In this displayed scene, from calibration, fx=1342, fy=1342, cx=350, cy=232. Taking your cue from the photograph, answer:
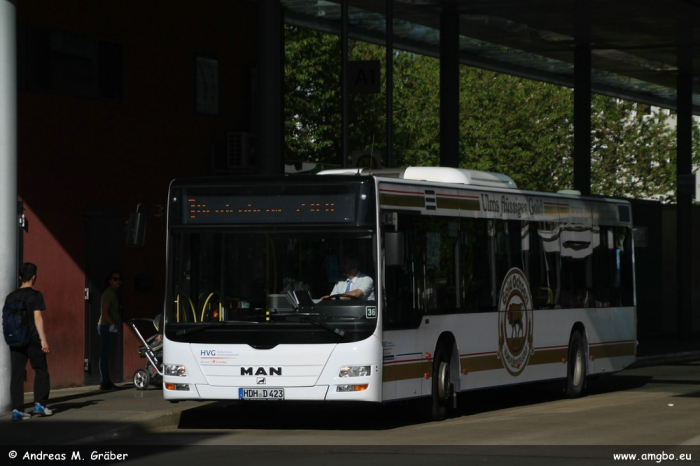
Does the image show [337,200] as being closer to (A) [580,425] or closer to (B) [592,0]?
(A) [580,425]

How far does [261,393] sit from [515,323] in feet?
15.8

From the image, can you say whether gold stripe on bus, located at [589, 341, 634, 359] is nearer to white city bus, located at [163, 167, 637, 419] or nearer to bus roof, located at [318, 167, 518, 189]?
bus roof, located at [318, 167, 518, 189]

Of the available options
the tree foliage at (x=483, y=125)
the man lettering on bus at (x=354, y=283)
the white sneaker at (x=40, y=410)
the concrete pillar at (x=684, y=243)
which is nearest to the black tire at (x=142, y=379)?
the white sneaker at (x=40, y=410)

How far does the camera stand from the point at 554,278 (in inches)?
763

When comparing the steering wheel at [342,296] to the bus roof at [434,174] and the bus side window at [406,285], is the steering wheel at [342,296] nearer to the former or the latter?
the bus side window at [406,285]

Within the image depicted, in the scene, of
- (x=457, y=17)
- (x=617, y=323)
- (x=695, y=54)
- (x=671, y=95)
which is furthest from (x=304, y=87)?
(x=617, y=323)

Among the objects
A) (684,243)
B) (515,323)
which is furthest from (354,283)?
(684,243)

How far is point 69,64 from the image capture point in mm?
20156

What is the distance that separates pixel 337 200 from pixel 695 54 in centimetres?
2080

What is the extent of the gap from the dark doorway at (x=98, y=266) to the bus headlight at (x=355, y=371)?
6.94 metres

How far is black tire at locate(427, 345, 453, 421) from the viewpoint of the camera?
15.8m

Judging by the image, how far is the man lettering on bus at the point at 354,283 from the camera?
1440 cm

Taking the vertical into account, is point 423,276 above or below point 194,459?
above

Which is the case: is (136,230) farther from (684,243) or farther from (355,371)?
(684,243)
